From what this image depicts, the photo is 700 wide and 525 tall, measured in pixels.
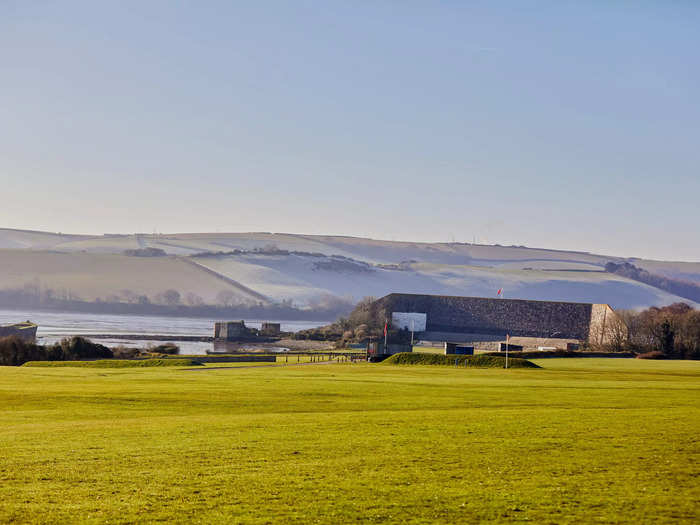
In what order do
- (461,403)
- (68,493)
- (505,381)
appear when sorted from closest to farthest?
(68,493) < (461,403) < (505,381)

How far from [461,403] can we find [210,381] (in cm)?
1305

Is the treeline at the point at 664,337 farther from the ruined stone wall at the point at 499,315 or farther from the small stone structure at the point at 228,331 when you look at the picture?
the small stone structure at the point at 228,331

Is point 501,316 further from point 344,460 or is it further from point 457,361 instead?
point 344,460

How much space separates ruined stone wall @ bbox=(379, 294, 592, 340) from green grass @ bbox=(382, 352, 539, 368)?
65809mm

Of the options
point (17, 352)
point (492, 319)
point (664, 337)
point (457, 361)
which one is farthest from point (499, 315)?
point (17, 352)

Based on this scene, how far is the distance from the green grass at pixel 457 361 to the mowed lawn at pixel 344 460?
31.4m

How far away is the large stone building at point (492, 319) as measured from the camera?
128m

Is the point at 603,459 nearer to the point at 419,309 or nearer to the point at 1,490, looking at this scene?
the point at 1,490

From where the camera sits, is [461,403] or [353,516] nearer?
[353,516]

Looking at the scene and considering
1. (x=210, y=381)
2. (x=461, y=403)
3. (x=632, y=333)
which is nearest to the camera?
(x=461, y=403)

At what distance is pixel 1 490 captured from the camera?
528 inches

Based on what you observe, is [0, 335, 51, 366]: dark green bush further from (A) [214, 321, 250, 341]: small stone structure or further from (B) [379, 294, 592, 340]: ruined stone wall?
(B) [379, 294, 592, 340]: ruined stone wall

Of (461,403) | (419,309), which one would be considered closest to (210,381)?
(461,403)

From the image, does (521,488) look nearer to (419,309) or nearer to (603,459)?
(603,459)
